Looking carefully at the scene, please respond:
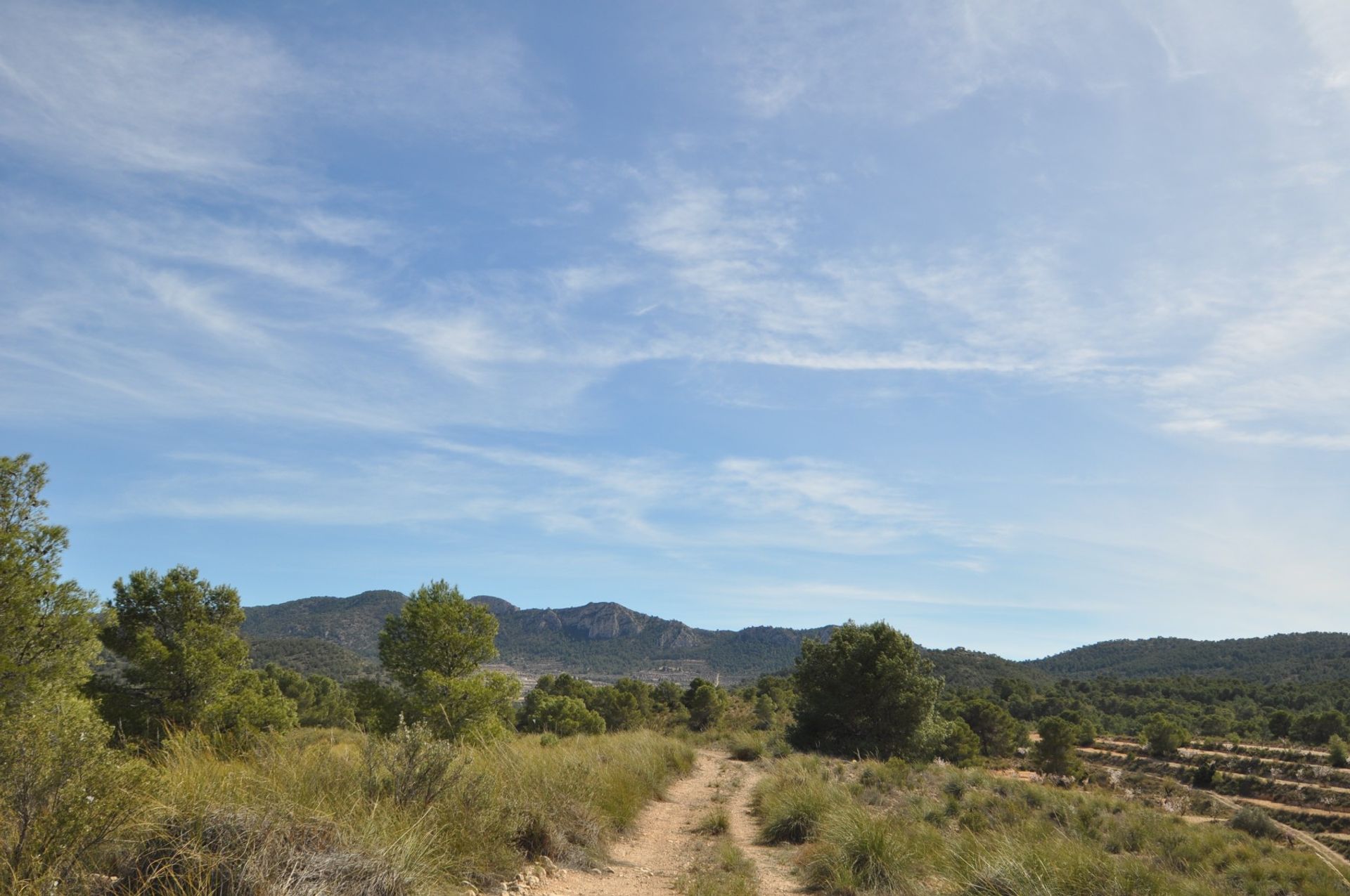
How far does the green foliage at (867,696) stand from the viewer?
2945 centimetres

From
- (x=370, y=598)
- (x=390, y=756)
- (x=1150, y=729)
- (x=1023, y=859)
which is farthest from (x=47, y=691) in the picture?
(x=370, y=598)

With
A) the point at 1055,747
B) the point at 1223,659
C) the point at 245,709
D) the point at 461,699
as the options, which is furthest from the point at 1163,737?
the point at 1223,659

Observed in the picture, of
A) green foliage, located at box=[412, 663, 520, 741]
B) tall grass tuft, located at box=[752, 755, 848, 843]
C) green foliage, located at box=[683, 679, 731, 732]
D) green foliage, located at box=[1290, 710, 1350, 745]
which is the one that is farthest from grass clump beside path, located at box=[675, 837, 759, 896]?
green foliage, located at box=[1290, 710, 1350, 745]

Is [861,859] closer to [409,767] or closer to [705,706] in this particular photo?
[409,767]

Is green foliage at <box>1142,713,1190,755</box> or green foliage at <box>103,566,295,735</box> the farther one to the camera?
green foliage at <box>1142,713,1190,755</box>

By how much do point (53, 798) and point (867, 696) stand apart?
29968 mm

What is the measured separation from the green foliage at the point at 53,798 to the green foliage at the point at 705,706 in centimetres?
5739

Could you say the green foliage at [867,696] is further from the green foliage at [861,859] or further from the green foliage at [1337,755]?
the green foliage at [1337,755]

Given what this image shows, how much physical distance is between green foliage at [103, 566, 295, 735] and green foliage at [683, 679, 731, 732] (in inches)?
1661

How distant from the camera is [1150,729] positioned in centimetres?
5475

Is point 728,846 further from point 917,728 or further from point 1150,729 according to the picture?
point 1150,729

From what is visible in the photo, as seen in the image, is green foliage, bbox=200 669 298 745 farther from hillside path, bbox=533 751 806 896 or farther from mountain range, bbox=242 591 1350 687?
mountain range, bbox=242 591 1350 687

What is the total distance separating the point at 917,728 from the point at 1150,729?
38649mm

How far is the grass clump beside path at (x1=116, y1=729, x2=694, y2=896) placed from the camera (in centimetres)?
454
